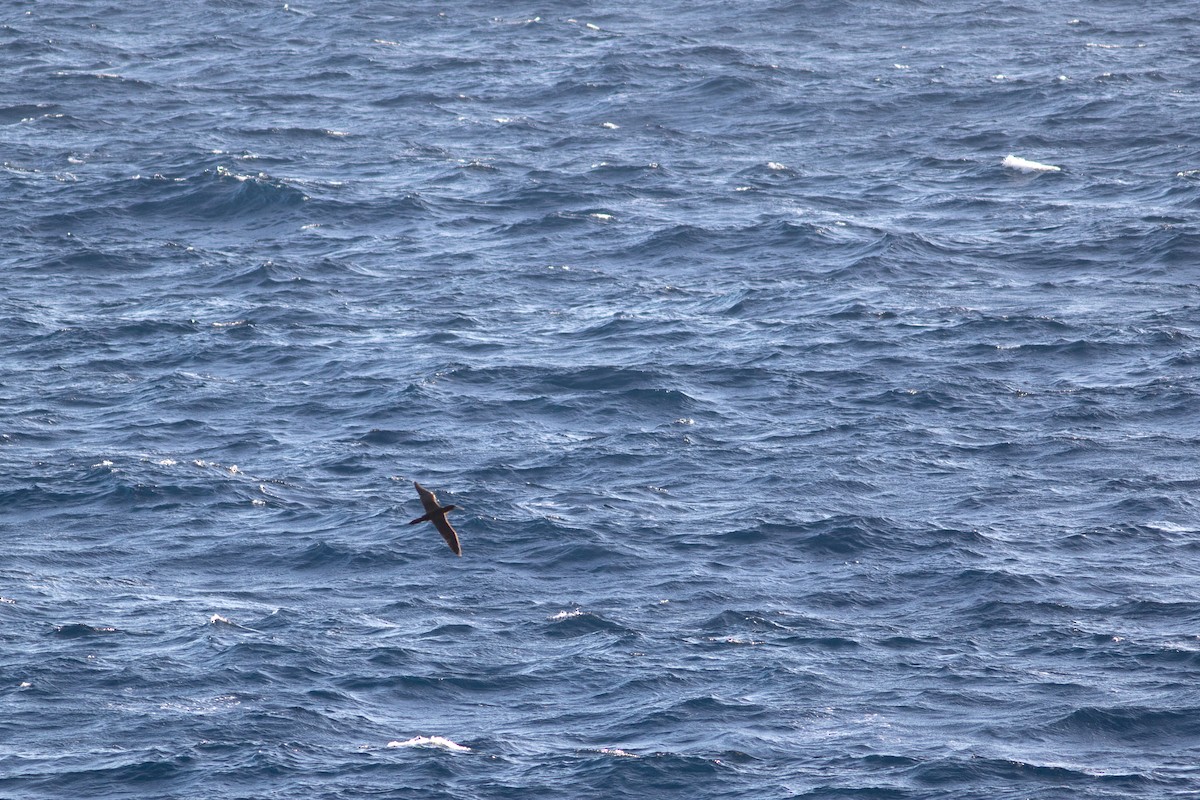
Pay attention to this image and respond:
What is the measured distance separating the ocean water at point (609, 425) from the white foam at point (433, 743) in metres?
0.17

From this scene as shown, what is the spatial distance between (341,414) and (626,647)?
18.7 meters

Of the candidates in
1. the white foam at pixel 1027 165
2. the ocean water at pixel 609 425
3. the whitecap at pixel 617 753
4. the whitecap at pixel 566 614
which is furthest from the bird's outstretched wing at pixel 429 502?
the white foam at pixel 1027 165

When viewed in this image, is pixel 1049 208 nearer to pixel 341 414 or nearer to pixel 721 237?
pixel 721 237

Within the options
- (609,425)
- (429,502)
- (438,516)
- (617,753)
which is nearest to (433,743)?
(617,753)

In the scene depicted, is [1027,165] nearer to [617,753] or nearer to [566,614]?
[566,614]

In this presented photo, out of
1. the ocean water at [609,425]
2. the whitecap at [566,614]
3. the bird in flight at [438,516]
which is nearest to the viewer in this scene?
the bird in flight at [438,516]

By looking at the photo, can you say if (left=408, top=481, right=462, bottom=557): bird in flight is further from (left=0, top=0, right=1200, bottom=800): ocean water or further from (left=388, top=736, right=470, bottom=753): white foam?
(left=388, top=736, right=470, bottom=753): white foam

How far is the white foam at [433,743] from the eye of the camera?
164 feet

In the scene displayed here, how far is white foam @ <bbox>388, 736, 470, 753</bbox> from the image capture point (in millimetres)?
49938

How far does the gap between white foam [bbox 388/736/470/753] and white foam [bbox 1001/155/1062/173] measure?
50.7m

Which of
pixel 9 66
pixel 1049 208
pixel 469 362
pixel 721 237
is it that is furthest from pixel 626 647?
pixel 9 66

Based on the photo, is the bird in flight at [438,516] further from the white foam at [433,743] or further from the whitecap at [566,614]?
the whitecap at [566,614]

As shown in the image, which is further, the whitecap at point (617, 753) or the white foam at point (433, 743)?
the white foam at point (433, 743)

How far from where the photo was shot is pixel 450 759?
162 ft
